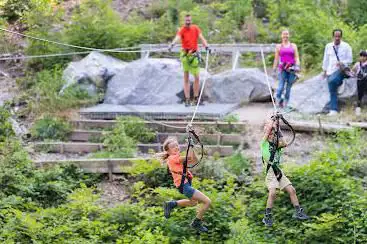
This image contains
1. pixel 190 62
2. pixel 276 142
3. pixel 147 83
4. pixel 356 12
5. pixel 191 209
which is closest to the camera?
pixel 276 142

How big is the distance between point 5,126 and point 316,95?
687cm

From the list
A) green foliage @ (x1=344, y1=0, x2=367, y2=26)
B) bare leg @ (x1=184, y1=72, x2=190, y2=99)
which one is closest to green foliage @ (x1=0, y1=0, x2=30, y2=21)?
bare leg @ (x1=184, y1=72, x2=190, y2=99)

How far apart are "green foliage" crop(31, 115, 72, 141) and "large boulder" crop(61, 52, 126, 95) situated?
4.94 ft

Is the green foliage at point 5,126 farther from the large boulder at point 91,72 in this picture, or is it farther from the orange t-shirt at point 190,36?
the orange t-shirt at point 190,36

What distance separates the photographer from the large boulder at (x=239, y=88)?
1716 cm

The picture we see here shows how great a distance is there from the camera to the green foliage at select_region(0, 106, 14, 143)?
1565 centimetres

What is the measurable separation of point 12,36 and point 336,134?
32.8ft

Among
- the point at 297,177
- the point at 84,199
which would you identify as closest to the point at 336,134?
the point at 297,177

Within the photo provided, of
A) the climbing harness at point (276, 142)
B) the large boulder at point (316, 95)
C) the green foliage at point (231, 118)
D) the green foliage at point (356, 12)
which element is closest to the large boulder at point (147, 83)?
the green foliage at point (231, 118)

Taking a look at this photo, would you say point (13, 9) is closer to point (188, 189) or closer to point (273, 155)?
point (188, 189)

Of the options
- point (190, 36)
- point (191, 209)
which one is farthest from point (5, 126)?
point (191, 209)

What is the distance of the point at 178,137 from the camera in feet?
50.3

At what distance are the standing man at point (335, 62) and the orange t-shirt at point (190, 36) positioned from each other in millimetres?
2907

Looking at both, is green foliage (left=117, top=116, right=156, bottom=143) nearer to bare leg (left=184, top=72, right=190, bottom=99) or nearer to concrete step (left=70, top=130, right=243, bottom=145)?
concrete step (left=70, top=130, right=243, bottom=145)
